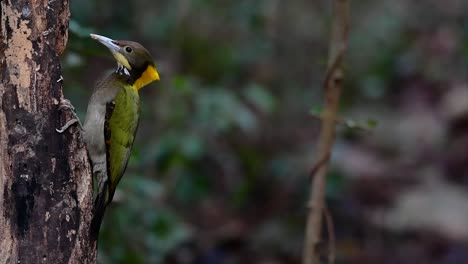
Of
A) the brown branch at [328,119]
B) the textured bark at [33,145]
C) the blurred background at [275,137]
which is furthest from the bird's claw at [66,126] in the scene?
the blurred background at [275,137]

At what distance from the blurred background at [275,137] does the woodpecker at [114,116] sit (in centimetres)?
145

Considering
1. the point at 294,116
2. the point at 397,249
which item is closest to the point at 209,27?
the point at 294,116

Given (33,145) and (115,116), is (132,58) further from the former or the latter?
(33,145)

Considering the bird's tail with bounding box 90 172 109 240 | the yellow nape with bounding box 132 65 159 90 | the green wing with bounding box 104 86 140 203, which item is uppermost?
the yellow nape with bounding box 132 65 159 90

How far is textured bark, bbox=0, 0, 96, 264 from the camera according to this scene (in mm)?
4312

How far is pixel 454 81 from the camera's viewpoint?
39.4ft

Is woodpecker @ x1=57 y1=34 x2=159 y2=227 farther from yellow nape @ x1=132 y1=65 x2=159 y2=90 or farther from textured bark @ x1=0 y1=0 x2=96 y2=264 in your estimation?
textured bark @ x1=0 y1=0 x2=96 y2=264

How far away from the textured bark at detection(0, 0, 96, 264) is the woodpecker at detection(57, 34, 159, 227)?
14.1 inches

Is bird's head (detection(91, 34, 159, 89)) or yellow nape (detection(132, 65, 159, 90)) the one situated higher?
bird's head (detection(91, 34, 159, 89))

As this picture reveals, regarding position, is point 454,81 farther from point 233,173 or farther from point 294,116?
point 233,173

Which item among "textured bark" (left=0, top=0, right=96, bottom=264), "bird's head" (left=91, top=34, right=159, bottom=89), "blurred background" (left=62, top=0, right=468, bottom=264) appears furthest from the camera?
"blurred background" (left=62, top=0, right=468, bottom=264)

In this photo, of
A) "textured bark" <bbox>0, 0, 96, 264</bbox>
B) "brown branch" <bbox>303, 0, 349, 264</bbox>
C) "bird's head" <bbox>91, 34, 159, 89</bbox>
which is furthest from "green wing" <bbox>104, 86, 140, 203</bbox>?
A: "brown branch" <bbox>303, 0, 349, 264</bbox>

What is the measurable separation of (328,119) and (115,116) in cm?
138

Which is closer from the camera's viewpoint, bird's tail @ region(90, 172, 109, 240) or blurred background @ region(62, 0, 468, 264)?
bird's tail @ region(90, 172, 109, 240)
